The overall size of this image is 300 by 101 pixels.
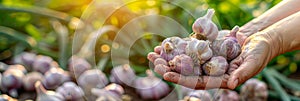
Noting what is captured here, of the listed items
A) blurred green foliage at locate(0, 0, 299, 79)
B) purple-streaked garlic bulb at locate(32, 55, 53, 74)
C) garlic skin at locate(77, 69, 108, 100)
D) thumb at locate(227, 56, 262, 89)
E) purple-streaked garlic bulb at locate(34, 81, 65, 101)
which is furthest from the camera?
blurred green foliage at locate(0, 0, 299, 79)

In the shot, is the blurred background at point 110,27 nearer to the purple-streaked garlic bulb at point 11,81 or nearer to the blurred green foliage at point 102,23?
the blurred green foliage at point 102,23

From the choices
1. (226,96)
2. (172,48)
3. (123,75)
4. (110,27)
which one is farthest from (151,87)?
(172,48)

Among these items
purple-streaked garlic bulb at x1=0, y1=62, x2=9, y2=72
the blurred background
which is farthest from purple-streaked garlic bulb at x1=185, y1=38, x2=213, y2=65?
purple-streaked garlic bulb at x1=0, y1=62, x2=9, y2=72

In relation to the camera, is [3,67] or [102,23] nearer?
[3,67]

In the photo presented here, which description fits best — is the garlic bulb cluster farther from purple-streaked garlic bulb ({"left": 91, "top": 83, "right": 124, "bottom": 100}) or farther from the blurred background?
the blurred background

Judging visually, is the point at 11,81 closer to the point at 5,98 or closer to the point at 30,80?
the point at 30,80

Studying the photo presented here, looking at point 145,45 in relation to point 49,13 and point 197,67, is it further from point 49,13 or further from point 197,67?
point 197,67

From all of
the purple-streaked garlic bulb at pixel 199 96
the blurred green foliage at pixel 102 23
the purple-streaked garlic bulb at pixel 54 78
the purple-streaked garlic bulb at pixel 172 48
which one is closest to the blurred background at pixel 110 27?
the blurred green foliage at pixel 102 23
